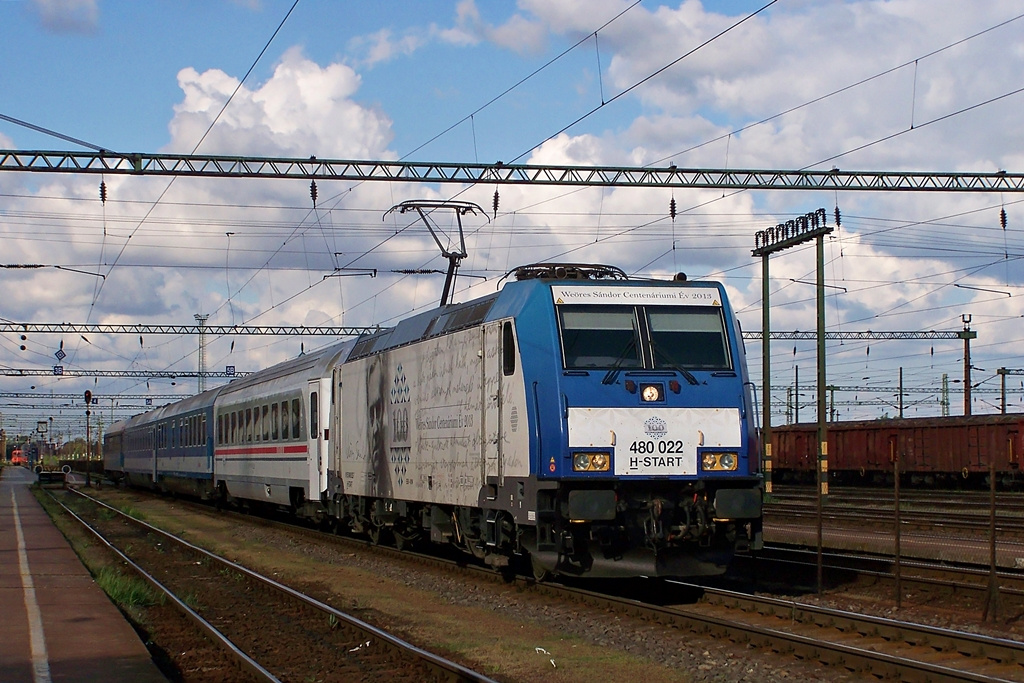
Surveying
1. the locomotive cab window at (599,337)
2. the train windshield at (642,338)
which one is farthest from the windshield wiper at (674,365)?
the locomotive cab window at (599,337)

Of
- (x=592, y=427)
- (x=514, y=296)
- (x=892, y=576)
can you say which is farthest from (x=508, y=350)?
(x=892, y=576)

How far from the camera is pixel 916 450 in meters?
41.4

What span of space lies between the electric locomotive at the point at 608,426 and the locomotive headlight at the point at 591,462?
0.01m

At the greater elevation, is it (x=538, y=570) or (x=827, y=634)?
(x=538, y=570)

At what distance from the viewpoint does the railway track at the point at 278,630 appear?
9992 mm

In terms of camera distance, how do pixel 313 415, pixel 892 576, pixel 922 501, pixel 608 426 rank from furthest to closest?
1. pixel 922 501
2. pixel 313 415
3. pixel 892 576
4. pixel 608 426

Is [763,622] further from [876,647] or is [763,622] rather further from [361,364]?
[361,364]

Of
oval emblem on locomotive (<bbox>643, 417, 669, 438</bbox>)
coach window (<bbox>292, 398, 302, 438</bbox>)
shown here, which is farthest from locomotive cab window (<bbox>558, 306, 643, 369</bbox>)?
coach window (<bbox>292, 398, 302, 438</bbox>)

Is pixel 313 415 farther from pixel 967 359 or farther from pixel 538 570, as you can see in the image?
pixel 967 359

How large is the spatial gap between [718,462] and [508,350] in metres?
2.78

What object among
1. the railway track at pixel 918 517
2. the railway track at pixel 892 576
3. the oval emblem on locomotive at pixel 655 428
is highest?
the oval emblem on locomotive at pixel 655 428

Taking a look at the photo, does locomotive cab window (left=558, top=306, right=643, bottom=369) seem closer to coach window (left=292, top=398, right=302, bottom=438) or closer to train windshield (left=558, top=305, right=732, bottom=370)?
train windshield (left=558, top=305, right=732, bottom=370)

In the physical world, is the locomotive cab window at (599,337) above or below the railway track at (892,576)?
above

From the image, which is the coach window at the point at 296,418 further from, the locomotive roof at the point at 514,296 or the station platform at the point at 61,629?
the locomotive roof at the point at 514,296
